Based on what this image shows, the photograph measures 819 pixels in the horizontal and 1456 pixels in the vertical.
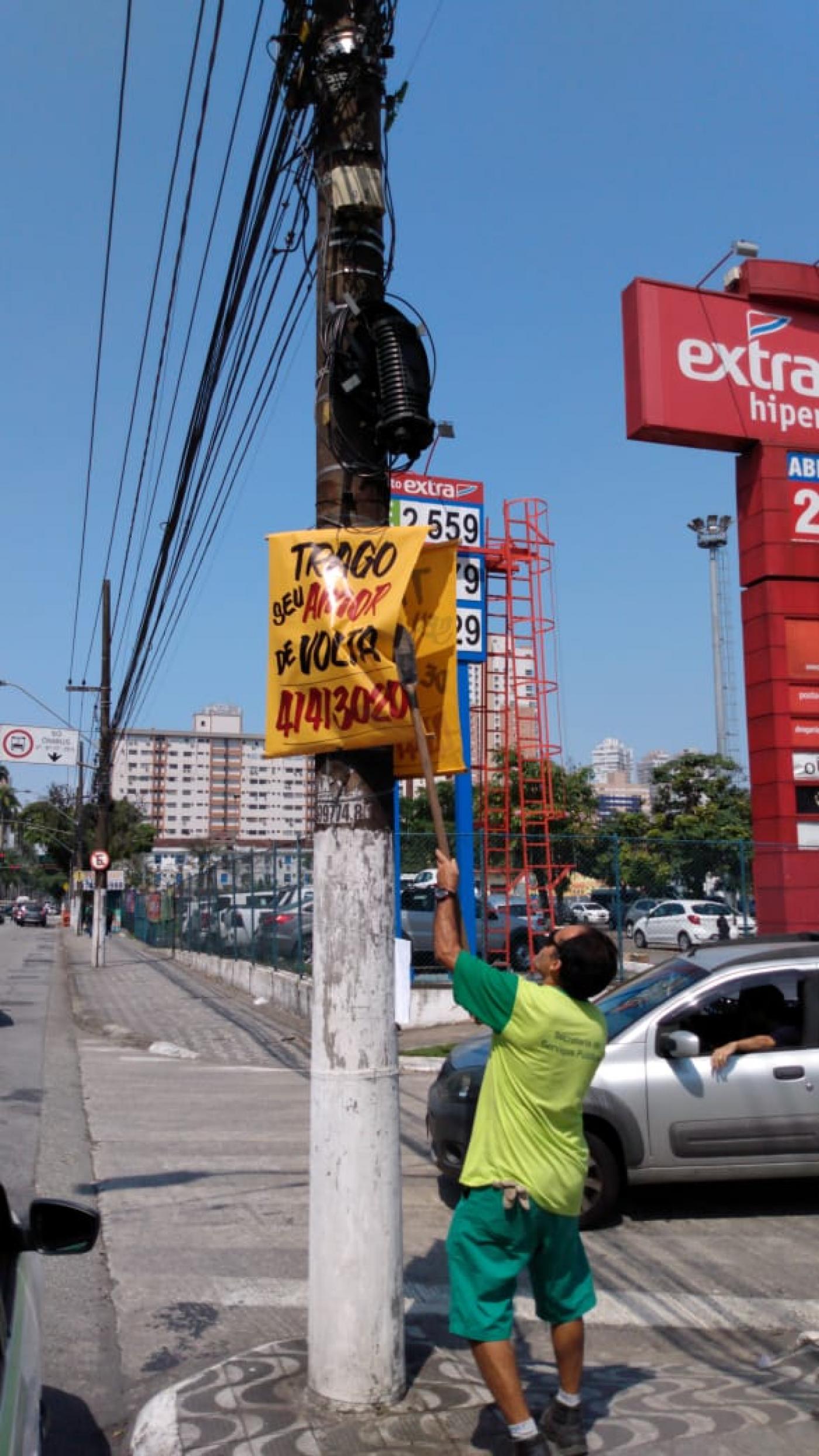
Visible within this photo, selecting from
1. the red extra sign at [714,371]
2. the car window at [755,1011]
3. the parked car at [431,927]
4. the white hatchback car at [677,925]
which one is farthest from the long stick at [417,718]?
the white hatchback car at [677,925]

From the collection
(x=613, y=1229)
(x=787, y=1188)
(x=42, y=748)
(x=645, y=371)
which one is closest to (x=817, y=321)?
(x=645, y=371)

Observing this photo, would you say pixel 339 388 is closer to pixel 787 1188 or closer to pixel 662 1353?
pixel 662 1353

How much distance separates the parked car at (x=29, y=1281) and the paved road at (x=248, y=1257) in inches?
64.5

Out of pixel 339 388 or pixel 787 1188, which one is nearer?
pixel 339 388

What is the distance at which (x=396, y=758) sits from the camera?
15.5 ft

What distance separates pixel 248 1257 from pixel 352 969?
2.98 metres

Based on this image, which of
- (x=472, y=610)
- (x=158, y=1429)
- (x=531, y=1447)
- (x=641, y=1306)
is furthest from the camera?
(x=472, y=610)

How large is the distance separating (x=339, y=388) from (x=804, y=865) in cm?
1057

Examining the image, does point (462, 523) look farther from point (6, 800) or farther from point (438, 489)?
point (6, 800)

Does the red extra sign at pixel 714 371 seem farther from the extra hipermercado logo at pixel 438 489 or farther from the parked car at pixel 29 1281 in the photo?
the parked car at pixel 29 1281

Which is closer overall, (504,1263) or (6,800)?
(504,1263)

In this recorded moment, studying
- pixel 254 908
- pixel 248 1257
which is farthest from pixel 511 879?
pixel 248 1257

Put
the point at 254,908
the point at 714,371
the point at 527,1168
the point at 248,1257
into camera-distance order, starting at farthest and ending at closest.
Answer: the point at 254,908 → the point at 714,371 → the point at 248,1257 → the point at 527,1168

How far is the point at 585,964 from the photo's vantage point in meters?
3.94
